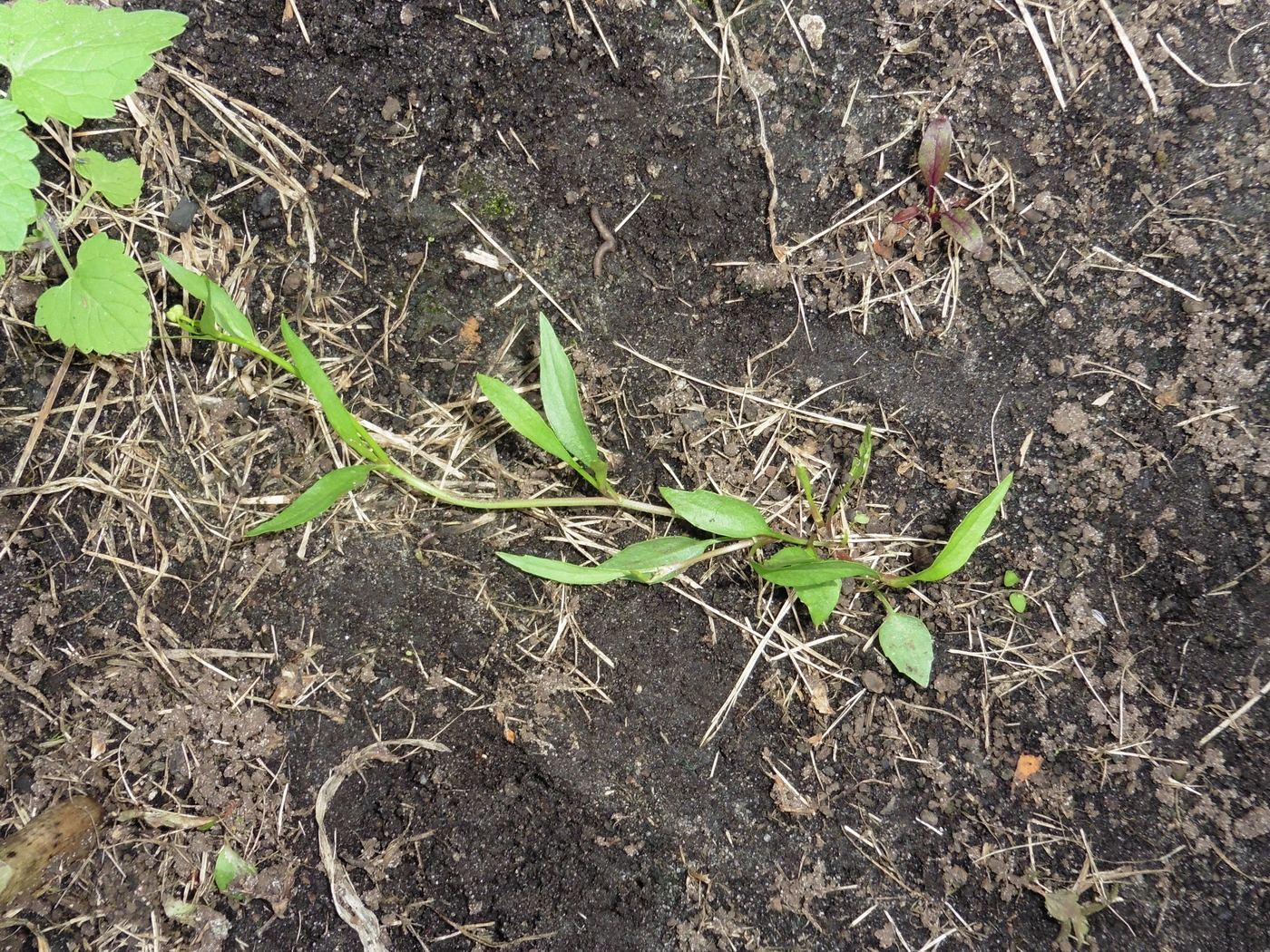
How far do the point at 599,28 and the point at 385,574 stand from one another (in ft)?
3.99

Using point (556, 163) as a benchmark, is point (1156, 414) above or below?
below

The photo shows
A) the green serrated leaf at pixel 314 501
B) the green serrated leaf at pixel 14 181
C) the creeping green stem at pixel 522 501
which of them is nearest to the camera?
the green serrated leaf at pixel 14 181

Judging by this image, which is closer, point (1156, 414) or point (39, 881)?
point (39, 881)

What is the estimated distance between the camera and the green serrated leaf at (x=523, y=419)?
5.12 ft

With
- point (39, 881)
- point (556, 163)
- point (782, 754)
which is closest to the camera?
point (39, 881)

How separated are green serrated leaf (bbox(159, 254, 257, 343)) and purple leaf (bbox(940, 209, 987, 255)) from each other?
1.40 meters

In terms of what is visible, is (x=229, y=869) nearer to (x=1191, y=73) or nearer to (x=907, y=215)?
(x=907, y=215)

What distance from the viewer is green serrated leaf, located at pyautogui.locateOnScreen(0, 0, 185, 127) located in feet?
4.75

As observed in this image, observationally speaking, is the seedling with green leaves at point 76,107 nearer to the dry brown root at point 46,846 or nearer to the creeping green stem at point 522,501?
the creeping green stem at point 522,501

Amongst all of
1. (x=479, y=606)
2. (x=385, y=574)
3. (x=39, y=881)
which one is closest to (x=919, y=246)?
(x=479, y=606)

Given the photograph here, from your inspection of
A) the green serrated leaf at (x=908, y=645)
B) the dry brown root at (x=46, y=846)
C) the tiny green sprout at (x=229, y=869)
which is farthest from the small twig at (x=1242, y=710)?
the dry brown root at (x=46, y=846)

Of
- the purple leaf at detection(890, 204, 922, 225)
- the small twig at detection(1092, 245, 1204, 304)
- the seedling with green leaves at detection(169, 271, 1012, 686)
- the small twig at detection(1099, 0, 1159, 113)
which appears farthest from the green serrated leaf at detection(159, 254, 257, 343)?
the small twig at detection(1099, 0, 1159, 113)

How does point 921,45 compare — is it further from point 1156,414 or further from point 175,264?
point 175,264

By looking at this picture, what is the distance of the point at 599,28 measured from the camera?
171cm
